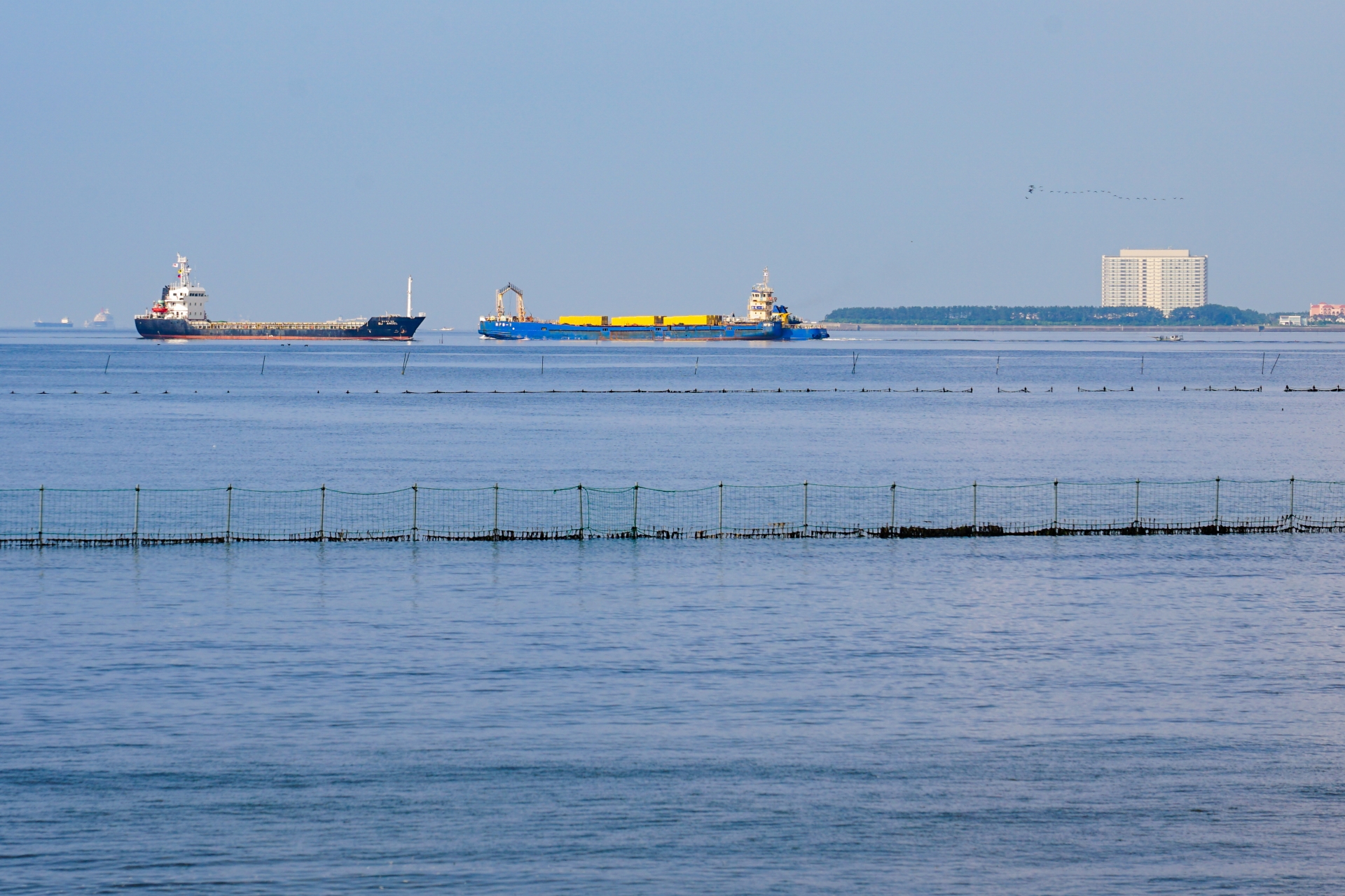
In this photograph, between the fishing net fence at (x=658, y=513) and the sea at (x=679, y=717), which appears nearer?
the sea at (x=679, y=717)

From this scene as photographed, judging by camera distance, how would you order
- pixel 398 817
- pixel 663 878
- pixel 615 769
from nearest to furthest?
pixel 663 878 < pixel 398 817 < pixel 615 769

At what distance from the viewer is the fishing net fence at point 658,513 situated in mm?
55000

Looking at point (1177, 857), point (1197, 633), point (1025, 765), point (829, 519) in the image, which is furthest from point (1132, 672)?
point (829, 519)

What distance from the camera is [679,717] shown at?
28.4 m

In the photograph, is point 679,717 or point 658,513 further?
point 658,513

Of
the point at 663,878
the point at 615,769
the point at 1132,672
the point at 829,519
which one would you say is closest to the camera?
the point at 663,878

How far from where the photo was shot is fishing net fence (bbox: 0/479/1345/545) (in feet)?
180

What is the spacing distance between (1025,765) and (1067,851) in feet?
14.1

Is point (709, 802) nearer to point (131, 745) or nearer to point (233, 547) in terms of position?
point (131, 745)

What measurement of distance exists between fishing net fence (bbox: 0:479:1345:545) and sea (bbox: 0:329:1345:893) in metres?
2.25

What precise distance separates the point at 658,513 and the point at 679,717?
115ft

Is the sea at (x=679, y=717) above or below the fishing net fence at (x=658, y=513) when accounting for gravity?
below

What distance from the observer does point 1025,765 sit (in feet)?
82.3

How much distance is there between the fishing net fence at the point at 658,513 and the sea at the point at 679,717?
225 centimetres
